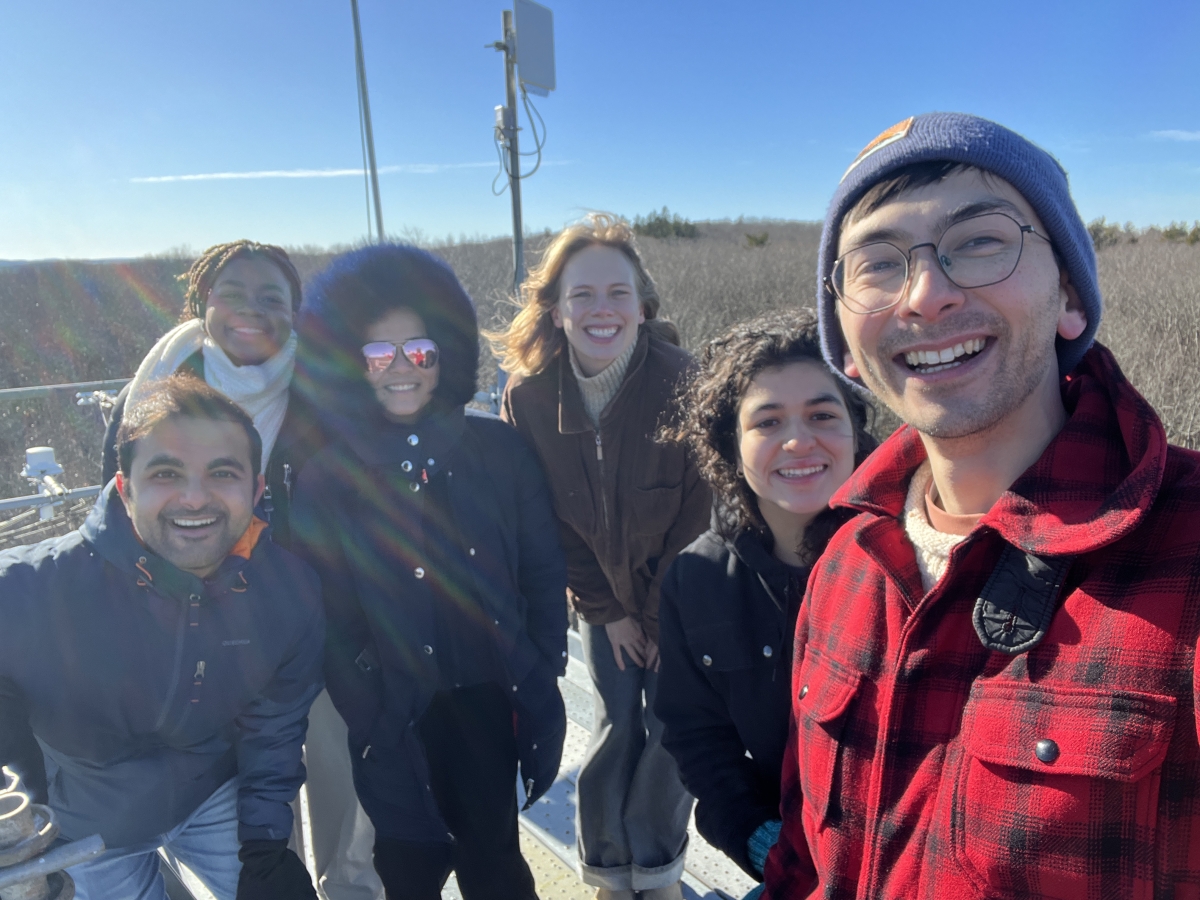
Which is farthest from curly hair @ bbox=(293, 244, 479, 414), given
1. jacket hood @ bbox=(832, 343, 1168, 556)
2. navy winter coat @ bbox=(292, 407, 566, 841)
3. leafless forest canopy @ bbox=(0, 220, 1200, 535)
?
leafless forest canopy @ bbox=(0, 220, 1200, 535)

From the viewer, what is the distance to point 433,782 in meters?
1.82

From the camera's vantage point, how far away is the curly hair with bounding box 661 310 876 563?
5.04ft

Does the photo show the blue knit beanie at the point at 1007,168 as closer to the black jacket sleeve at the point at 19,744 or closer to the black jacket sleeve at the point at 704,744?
the black jacket sleeve at the point at 704,744

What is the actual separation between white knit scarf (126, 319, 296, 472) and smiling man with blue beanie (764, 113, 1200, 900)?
1603 millimetres

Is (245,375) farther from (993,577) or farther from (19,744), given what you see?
(993,577)

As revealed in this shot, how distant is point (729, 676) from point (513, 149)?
13.4 feet

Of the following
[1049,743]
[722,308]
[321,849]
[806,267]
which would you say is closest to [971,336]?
[1049,743]

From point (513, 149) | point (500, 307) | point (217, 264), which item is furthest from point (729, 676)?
point (500, 307)

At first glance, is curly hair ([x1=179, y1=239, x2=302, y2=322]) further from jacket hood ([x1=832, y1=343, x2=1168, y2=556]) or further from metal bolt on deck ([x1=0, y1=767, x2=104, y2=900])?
jacket hood ([x1=832, y1=343, x2=1168, y2=556])

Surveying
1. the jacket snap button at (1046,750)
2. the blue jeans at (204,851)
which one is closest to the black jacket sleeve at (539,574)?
the blue jeans at (204,851)

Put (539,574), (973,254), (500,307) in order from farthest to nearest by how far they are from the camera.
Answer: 1. (500,307)
2. (539,574)
3. (973,254)

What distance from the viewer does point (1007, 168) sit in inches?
35.7

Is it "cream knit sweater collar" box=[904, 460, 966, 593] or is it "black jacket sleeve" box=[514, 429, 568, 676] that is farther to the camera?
"black jacket sleeve" box=[514, 429, 568, 676]

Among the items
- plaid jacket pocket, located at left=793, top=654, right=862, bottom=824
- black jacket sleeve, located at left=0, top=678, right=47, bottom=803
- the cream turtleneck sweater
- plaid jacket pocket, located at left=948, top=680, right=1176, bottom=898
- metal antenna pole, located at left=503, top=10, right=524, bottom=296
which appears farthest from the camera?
metal antenna pole, located at left=503, top=10, right=524, bottom=296
